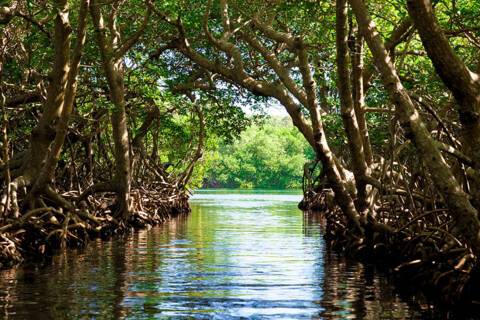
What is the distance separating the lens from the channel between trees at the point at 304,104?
7.19 m

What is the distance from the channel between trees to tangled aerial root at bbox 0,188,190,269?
3 centimetres

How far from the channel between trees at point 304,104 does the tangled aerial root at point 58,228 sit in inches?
1.3

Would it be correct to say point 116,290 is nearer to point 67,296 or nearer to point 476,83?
point 67,296

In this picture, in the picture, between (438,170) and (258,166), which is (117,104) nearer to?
(438,170)

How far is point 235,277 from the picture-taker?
10406 millimetres

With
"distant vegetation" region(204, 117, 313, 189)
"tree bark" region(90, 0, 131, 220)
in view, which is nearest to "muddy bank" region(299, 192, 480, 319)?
"tree bark" region(90, 0, 131, 220)

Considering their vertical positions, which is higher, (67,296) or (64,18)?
(64,18)

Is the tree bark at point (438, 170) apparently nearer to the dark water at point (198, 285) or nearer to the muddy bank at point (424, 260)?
the muddy bank at point (424, 260)

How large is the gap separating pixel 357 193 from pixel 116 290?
434cm

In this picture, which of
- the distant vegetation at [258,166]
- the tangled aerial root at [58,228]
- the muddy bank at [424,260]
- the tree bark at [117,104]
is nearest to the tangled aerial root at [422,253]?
the muddy bank at [424,260]

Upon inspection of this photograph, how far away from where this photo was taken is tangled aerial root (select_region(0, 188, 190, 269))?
11.1 m

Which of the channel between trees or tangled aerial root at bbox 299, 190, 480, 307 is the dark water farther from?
the channel between trees

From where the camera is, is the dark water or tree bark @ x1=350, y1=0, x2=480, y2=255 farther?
the dark water

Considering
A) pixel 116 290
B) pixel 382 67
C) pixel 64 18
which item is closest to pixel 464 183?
pixel 382 67
